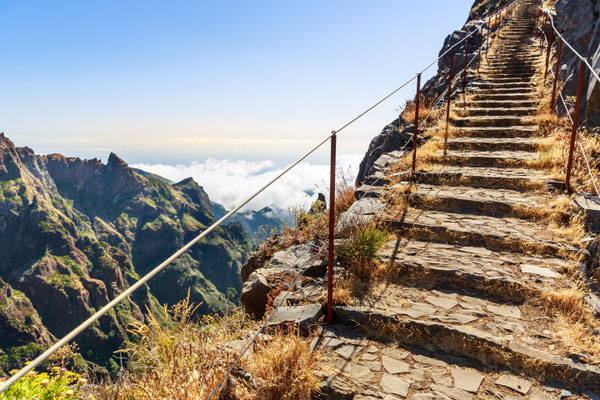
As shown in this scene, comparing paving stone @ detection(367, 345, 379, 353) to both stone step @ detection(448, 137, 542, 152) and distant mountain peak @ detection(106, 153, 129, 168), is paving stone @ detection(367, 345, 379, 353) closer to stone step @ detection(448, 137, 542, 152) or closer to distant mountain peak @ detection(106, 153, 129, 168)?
stone step @ detection(448, 137, 542, 152)

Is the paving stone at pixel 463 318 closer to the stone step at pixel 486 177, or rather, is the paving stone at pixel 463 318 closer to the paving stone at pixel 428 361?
the paving stone at pixel 428 361

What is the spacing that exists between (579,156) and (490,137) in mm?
2229

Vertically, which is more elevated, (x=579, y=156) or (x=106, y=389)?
(x=579, y=156)

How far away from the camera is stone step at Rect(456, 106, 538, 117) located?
908 cm

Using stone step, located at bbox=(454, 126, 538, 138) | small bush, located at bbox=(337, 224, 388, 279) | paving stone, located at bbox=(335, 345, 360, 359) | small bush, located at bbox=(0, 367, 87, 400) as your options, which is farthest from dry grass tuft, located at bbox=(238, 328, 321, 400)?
stone step, located at bbox=(454, 126, 538, 138)

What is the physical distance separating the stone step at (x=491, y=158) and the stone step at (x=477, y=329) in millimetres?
4148

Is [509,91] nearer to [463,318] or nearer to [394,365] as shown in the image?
[463,318]

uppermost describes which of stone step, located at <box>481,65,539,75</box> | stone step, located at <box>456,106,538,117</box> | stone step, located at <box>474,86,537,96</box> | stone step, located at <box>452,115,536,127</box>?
stone step, located at <box>481,65,539,75</box>

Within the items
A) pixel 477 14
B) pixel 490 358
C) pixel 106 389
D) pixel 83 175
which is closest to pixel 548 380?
pixel 490 358

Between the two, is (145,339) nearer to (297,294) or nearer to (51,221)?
(297,294)

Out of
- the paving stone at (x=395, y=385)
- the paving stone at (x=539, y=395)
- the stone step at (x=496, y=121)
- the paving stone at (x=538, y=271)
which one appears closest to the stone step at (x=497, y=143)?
the stone step at (x=496, y=121)

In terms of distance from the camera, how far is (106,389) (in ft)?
10.2

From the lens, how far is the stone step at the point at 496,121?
849cm

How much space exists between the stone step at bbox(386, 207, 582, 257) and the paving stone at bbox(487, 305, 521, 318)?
121 cm
